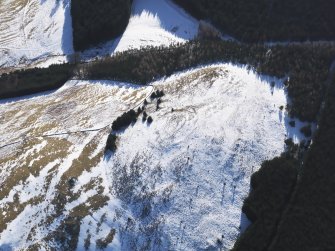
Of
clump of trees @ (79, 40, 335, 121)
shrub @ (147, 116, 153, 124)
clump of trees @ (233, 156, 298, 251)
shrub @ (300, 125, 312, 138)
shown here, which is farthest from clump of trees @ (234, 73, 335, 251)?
shrub @ (147, 116, 153, 124)

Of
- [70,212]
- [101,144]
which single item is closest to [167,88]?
[101,144]

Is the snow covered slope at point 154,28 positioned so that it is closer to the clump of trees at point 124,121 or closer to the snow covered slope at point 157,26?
the snow covered slope at point 157,26

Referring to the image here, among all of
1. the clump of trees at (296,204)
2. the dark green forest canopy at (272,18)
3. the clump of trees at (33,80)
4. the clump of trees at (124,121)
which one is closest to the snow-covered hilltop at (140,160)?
the clump of trees at (124,121)

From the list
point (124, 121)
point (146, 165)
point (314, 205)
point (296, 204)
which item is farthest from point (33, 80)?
point (314, 205)

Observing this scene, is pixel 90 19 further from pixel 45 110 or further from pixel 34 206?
pixel 34 206

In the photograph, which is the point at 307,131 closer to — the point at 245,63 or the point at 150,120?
the point at 245,63

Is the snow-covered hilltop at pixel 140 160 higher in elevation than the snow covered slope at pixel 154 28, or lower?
lower
